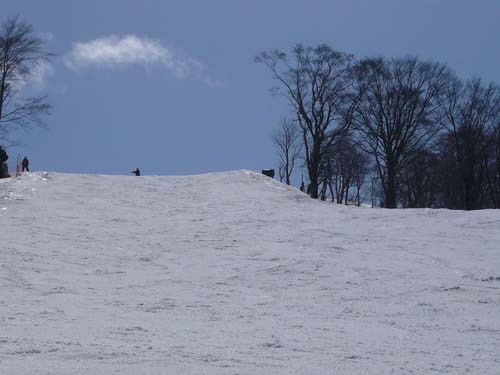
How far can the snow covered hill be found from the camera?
8344mm

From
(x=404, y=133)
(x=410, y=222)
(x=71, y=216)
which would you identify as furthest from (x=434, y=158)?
(x=71, y=216)

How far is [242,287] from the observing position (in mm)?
13555

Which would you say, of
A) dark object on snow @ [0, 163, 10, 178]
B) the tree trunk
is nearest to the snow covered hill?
dark object on snow @ [0, 163, 10, 178]

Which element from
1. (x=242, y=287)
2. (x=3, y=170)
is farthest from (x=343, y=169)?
(x=242, y=287)

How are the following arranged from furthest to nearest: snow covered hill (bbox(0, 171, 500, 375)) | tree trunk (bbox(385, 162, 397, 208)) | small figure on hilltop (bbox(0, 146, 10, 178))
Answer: tree trunk (bbox(385, 162, 397, 208)), small figure on hilltop (bbox(0, 146, 10, 178)), snow covered hill (bbox(0, 171, 500, 375))

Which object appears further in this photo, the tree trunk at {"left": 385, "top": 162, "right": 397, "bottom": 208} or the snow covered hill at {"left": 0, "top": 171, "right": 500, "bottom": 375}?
the tree trunk at {"left": 385, "top": 162, "right": 397, "bottom": 208}

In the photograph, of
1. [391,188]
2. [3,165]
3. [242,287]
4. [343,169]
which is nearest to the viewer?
[242,287]

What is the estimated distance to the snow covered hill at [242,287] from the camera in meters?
8.34

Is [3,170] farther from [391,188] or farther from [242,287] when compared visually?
[242,287]

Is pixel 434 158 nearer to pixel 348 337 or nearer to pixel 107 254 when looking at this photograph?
pixel 107 254

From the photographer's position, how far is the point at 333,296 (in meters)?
12.6

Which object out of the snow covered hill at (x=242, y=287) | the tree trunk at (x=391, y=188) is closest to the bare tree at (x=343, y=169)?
the tree trunk at (x=391, y=188)

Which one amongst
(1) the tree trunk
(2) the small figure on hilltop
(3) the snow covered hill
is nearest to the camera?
(3) the snow covered hill

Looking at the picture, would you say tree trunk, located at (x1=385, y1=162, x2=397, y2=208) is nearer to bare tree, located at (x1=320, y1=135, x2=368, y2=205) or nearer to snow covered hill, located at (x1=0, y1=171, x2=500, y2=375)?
bare tree, located at (x1=320, y1=135, x2=368, y2=205)
